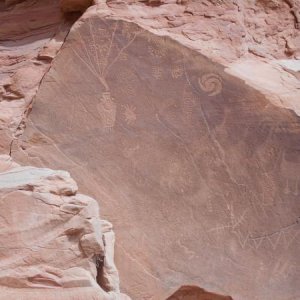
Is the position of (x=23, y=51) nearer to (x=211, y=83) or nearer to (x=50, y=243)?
(x=211, y=83)

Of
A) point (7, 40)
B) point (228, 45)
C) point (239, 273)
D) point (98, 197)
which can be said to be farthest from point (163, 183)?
point (7, 40)

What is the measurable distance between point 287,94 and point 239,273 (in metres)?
0.95

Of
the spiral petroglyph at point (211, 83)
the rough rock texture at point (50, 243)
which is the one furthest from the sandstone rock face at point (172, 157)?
the rough rock texture at point (50, 243)

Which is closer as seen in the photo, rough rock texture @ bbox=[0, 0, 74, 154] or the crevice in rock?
the crevice in rock

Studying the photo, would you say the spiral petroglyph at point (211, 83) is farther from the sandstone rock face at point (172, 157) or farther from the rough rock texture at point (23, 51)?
the rough rock texture at point (23, 51)

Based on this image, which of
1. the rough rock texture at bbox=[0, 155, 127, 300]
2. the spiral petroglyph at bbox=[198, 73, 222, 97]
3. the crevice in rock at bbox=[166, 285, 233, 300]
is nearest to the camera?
the rough rock texture at bbox=[0, 155, 127, 300]

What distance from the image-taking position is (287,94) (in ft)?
10.8

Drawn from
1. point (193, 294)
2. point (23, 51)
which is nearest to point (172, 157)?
point (193, 294)

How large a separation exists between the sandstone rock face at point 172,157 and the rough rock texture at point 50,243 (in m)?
0.39

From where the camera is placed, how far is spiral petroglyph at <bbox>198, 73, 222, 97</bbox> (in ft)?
10.9

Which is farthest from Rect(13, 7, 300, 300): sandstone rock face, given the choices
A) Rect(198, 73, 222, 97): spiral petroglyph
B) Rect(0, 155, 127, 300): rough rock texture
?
Rect(0, 155, 127, 300): rough rock texture

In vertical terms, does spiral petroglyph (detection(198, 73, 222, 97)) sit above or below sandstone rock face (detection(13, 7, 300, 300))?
above

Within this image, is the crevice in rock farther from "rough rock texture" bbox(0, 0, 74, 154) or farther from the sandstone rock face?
"rough rock texture" bbox(0, 0, 74, 154)

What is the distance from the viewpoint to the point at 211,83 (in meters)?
3.34
